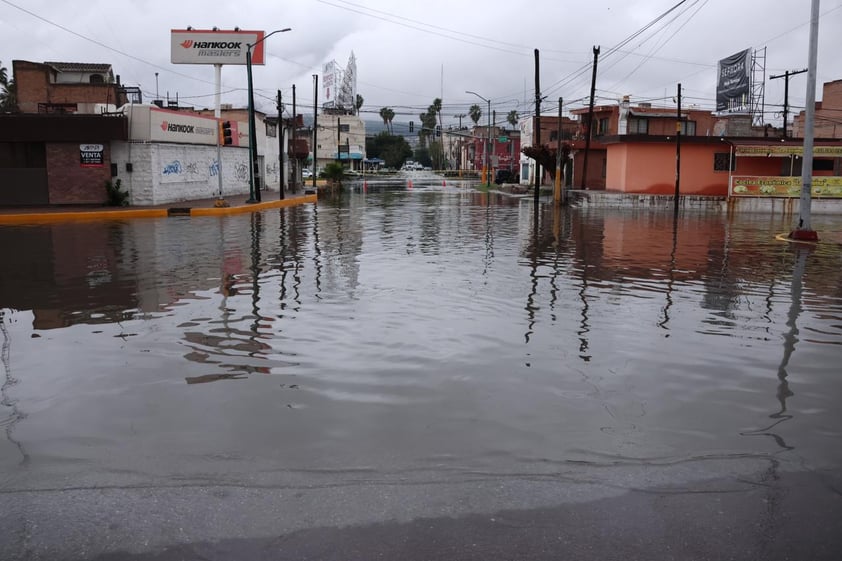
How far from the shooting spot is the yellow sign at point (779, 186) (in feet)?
121

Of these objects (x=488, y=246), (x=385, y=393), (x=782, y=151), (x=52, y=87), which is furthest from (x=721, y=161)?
(x=52, y=87)

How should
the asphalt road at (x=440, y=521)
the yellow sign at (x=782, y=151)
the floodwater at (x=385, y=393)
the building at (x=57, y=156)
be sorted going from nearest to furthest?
the asphalt road at (x=440, y=521) → the floodwater at (x=385, y=393) → the building at (x=57, y=156) → the yellow sign at (x=782, y=151)

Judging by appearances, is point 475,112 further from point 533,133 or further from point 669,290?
point 669,290

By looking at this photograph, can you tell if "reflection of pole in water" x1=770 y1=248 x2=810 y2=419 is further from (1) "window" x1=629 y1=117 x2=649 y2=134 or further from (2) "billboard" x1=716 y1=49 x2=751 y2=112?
(1) "window" x1=629 y1=117 x2=649 y2=134

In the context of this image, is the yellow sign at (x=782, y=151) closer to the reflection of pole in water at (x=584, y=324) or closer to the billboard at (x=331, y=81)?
the reflection of pole in water at (x=584, y=324)

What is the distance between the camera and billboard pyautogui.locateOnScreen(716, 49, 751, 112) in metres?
51.7

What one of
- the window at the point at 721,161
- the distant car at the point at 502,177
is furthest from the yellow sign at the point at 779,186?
the distant car at the point at 502,177

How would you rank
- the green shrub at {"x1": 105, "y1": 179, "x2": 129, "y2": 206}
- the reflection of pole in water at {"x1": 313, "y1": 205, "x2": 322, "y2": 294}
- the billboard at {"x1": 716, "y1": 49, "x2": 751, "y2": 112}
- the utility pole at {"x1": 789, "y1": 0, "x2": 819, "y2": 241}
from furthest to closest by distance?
1. the billboard at {"x1": 716, "y1": 49, "x2": 751, "y2": 112}
2. the green shrub at {"x1": 105, "y1": 179, "x2": 129, "y2": 206}
3. the utility pole at {"x1": 789, "y1": 0, "x2": 819, "y2": 241}
4. the reflection of pole in water at {"x1": 313, "y1": 205, "x2": 322, "y2": 294}

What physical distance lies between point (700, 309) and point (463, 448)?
6.81 m

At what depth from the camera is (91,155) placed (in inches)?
1410

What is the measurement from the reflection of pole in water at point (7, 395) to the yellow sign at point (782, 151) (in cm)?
3783

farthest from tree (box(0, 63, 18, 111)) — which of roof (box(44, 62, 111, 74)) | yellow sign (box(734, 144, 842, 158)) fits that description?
yellow sign (box(734, 144, 842, 158))

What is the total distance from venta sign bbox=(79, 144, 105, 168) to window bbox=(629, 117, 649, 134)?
142ft

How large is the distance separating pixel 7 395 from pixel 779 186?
37689mm
